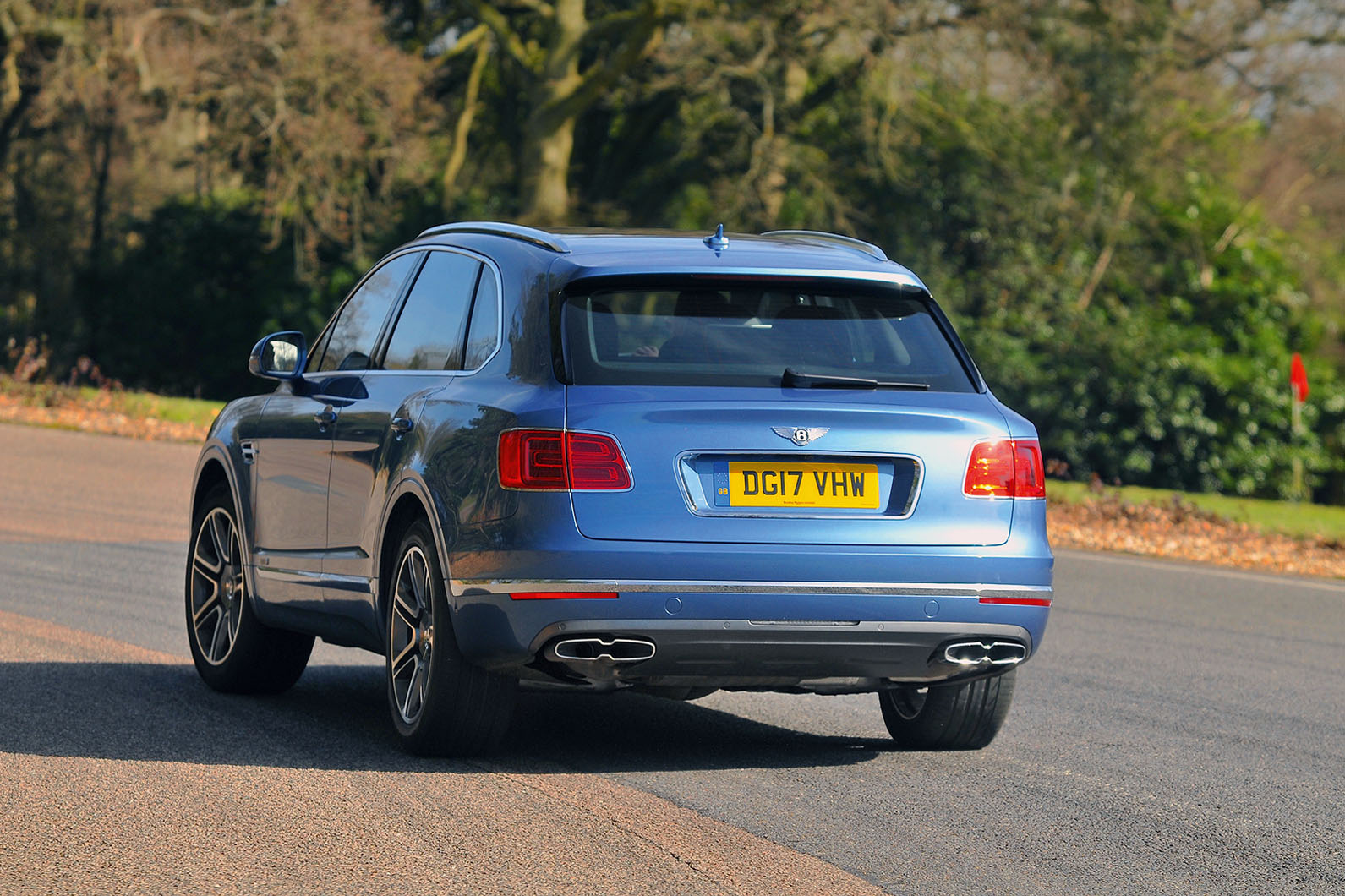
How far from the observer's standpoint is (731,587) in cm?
591

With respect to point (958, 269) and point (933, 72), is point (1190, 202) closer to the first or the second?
point (958, 269)

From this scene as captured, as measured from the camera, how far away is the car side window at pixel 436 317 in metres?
6.82

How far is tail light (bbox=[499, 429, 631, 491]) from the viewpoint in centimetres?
589

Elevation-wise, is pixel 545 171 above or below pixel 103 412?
above

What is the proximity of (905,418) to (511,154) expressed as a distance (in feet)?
95.6

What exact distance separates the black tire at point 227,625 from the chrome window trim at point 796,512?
2.52m

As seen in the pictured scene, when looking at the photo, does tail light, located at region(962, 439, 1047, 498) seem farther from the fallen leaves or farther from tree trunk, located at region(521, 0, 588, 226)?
tree trunk, located at region(521, 0, 588, 226)

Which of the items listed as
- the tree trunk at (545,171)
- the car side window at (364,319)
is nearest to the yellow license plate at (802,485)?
the car side window at (364,319)

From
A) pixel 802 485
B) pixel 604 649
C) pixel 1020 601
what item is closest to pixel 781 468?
pixel 802 485

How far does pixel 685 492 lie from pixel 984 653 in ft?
3.75

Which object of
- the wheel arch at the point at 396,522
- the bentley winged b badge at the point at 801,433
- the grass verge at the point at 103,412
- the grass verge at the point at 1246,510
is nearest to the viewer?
the bentley winged b badge at the point at 801,433

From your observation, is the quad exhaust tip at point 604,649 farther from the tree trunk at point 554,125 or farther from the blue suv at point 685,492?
the tree trunk at point 554,125

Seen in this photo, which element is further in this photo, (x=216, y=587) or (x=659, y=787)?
(x=216, y=587)

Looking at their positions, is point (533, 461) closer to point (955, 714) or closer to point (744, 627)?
point (744, 627)
